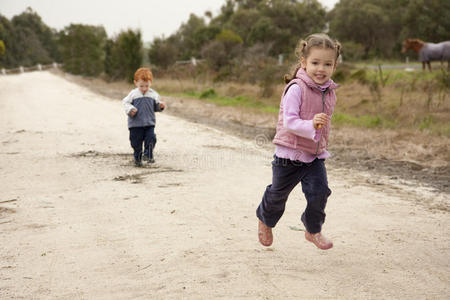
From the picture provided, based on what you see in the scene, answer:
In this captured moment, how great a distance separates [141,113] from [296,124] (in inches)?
162

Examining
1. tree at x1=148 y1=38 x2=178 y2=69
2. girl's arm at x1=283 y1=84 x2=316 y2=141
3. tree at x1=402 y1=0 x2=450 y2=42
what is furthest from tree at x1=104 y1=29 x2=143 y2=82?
girl's arm at x1=283 y1=84 x2=316 y2=141

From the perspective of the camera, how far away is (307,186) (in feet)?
10.8

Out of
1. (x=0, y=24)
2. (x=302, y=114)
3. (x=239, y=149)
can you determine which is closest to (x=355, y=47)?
(x=239, y=149)

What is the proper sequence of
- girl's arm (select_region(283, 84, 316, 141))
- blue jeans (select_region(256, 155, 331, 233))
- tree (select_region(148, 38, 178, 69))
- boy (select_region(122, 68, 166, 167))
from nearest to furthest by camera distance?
girl's arm (select_region(283, 84, 316, 141))
blue jeans (select_region(256, 155, 331, 233))
boy (select_region(122, 68, 166, 167))
tree (select_region(148, 38, 178, 69))

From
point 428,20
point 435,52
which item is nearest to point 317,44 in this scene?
point 435,52

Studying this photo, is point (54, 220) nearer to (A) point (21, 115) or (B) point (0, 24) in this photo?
(A) point (21, 115)

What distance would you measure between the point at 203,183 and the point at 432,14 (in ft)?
100

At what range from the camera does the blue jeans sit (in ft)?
10.7

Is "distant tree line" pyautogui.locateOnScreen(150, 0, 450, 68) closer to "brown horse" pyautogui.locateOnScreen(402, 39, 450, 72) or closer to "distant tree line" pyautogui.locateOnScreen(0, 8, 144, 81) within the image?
"distant tree line" pyautogui.locateOnScreen(0, 8, 144, 81)

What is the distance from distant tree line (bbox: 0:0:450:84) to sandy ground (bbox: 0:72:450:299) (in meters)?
15.1

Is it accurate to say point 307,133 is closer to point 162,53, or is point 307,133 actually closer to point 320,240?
point 320,240

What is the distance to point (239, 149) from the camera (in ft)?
27.0

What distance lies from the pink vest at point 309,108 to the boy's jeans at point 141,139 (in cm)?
385

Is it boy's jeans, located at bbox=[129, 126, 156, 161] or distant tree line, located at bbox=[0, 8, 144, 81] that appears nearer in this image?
boy's jeans, located at bbox=[129, 126, 156, 161]
